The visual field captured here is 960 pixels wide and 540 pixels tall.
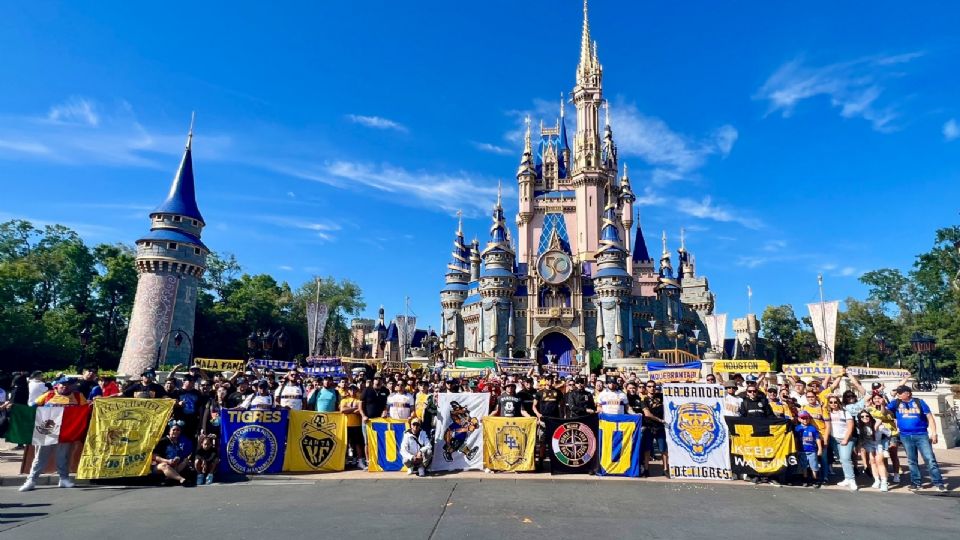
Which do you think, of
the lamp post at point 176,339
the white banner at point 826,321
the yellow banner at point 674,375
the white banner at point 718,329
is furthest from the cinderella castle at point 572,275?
the lamp post at point 176,339

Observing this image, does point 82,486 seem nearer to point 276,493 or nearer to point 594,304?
point 276,493

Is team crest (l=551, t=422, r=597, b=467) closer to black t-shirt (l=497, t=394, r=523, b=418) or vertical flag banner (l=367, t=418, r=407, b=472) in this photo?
black t-shirt (l=497, t=394, r=523, b=418)

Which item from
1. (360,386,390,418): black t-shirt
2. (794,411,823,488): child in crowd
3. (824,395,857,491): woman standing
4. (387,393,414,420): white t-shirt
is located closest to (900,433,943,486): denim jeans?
(824,395,857,491): woman standing

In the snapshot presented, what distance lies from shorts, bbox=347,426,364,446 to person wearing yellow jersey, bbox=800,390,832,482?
932 centimetres

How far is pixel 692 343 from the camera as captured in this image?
6100 cm

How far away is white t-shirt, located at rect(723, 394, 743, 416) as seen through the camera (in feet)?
37.3

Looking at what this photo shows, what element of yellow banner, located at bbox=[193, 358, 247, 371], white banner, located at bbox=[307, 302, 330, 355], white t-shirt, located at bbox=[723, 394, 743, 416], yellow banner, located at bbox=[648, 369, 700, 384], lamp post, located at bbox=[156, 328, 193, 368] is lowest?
white t-shirt, located at bbox=[723, 394, 743, 416]

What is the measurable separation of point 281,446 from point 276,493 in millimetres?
1965

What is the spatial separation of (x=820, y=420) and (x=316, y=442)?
10.4 meters

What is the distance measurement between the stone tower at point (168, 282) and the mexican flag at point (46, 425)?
2731cm

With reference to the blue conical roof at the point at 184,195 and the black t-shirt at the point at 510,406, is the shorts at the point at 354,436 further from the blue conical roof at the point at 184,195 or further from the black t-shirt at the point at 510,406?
the blue conical roof at the point at 184,195

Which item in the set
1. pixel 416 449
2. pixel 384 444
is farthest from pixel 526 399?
pixel 384 444

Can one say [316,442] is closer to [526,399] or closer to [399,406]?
[399,406]

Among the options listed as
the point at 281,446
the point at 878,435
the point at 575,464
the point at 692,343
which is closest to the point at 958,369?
the point at 692,343
